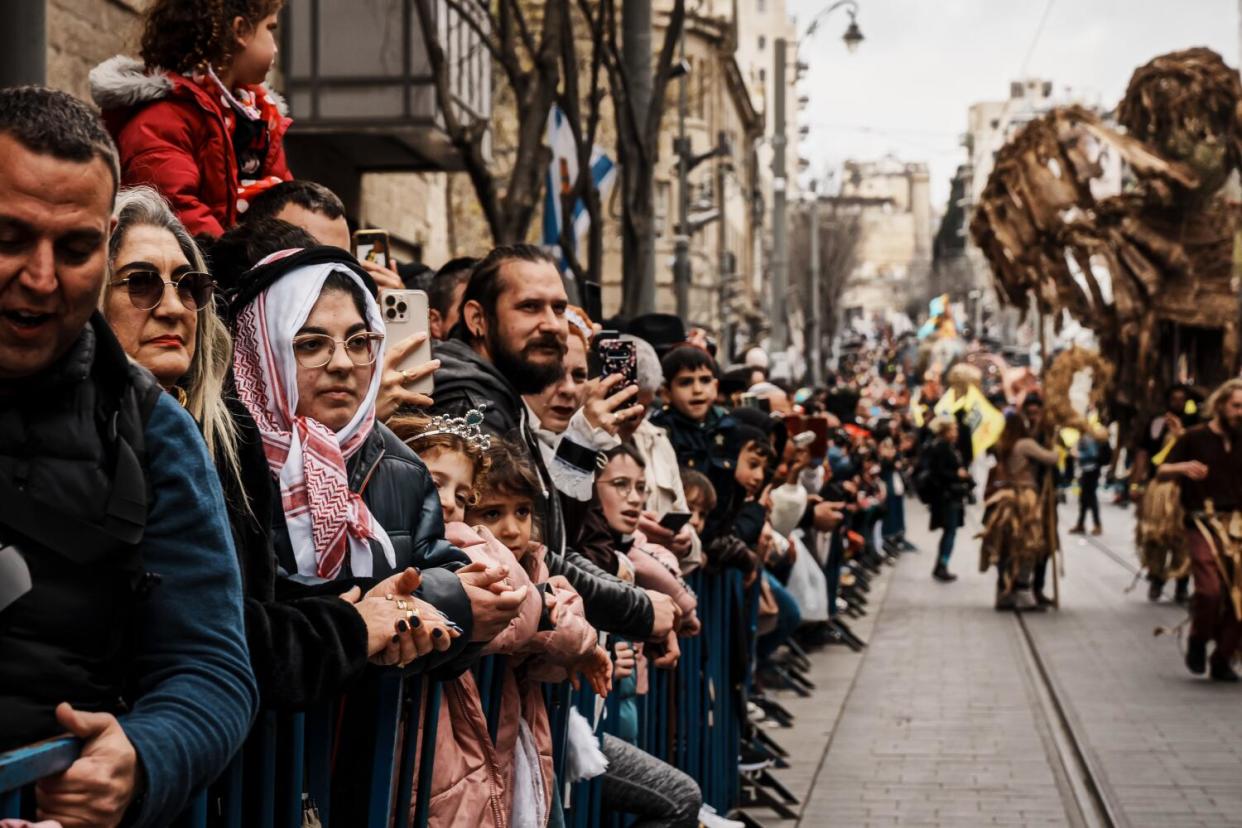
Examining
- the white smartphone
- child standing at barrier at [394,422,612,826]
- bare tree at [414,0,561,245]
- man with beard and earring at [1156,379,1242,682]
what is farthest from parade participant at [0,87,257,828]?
Answer: man with beard and earring at [1156,379,1242,682]

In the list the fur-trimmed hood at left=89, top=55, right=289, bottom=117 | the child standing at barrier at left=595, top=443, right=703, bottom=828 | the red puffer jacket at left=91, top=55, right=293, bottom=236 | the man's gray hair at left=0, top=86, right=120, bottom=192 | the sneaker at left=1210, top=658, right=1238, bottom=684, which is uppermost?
the fur-trimmed hood at left=89, top=55, right=289, bottom=117

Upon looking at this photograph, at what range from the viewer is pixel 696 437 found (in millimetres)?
9453

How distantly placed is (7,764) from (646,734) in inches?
190

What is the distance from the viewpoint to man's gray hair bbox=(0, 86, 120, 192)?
2488mm

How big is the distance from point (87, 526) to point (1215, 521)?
1293 centimetres

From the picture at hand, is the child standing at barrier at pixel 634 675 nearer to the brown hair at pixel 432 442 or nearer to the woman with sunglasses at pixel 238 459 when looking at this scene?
the brown hair at pixel 432 442

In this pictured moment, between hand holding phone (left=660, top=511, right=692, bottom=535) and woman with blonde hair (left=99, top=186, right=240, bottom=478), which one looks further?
hand holding phone (left=660, top=511, right=692, bottom=535)

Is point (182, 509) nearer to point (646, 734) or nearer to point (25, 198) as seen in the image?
point (25, 198)

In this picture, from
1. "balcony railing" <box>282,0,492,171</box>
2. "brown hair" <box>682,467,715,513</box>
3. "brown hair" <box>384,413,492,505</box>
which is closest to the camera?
"brown hair" <box>384,413,492,505</box>

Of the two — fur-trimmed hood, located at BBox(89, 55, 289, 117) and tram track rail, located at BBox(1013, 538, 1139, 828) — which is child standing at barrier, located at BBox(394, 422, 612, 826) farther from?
tram track rail, located at BBox(1013, 538, 1139, 828)

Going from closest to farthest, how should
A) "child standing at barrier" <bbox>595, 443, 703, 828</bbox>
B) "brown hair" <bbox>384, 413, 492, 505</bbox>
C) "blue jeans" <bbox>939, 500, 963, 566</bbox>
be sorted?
"brown hair" <bbox>384, 413, 492, 505</bbox> < "child standing at barrier" <bbox>595, 443, 703, 828</bbox> < "blue jeans" <bbox>939, 500, 963, 566</bbox>

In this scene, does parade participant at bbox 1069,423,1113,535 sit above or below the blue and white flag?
below

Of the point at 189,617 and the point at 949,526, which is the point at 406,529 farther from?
the point at 949,526

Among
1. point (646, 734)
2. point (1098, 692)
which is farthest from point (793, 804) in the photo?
point (1098, 692)
